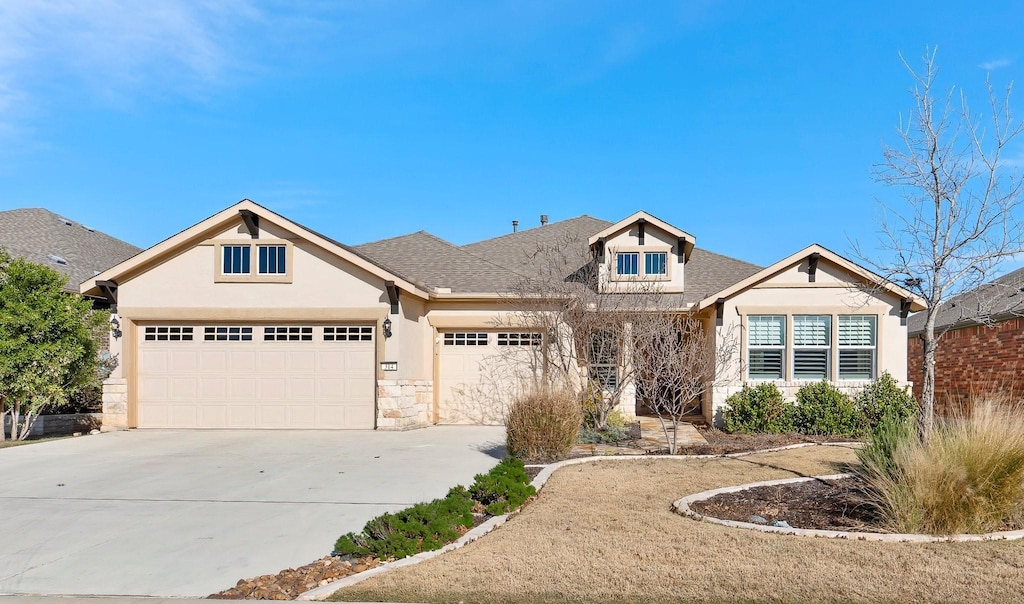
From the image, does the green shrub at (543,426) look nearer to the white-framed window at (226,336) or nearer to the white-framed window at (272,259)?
the white-framed window at (272,259)

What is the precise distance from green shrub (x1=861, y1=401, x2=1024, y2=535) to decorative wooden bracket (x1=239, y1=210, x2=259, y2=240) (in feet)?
43.8

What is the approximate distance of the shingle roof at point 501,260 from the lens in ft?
56.3

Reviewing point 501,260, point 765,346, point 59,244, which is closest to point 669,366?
point 765,346

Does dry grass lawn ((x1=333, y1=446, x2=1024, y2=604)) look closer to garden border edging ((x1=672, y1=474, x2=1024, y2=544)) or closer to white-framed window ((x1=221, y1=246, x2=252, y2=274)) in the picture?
garden border edging ((x1=672, y1=474, x2=1024, y2=544))

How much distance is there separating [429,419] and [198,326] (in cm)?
563

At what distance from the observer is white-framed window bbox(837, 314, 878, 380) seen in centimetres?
1515

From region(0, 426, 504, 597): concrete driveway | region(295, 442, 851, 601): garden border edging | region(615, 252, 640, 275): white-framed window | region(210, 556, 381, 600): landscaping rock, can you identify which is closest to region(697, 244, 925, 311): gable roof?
region(615, 252, 640, 275): white-framed window

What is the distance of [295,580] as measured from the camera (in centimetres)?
521

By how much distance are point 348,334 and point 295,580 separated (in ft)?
34.3

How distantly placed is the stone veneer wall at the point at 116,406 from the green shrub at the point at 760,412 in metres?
13.1

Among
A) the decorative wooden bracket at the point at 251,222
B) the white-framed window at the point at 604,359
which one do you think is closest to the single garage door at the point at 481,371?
the white-framed window at the point at 604,359

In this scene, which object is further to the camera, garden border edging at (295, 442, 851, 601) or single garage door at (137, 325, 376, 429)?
single garage door at (137, 325, 376, 429)

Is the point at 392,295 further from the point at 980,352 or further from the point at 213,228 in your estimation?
the point at 980,352

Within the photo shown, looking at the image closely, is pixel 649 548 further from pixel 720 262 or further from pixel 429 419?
pixel 720 262
